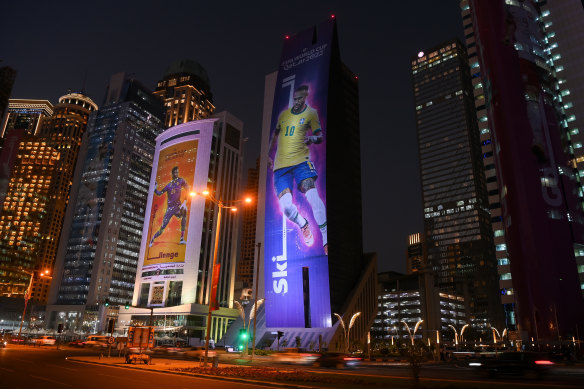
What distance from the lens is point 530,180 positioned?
88.9 metres

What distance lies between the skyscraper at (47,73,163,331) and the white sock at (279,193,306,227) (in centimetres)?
9331

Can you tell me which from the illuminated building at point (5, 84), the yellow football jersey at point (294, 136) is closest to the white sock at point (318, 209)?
the yellow football jersey at point (294, 136)

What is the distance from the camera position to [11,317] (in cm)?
16638

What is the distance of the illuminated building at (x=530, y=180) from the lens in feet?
270

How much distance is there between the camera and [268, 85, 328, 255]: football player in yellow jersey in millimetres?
96250

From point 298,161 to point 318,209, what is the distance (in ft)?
42.4

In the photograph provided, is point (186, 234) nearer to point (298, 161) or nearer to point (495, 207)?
point (298, 161)

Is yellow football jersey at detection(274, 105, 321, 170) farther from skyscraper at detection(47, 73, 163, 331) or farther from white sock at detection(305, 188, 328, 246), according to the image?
skyscraper at detection(47, 73, 163, 331)

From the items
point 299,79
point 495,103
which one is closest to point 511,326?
point 495,103

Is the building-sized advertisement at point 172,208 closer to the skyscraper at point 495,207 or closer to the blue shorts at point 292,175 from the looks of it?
the blue shorts at point 292,175

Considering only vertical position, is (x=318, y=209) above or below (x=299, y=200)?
below

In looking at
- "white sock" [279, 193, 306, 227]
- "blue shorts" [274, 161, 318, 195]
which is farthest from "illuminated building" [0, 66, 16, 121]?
"white sock" [279, 193, 306, 227]

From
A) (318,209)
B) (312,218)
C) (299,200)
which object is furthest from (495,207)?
(299,200)

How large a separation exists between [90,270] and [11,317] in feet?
126
